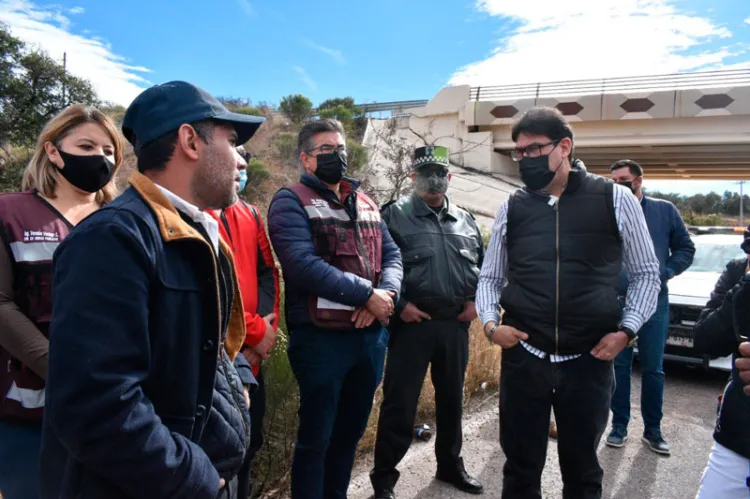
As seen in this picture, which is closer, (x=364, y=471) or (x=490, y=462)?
(x=364, y=471)

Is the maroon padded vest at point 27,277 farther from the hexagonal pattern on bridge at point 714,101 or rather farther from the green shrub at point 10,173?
the hexagonal pattern on bridge at point 714,101

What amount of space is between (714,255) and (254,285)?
7.49m

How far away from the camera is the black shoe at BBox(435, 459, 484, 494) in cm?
340

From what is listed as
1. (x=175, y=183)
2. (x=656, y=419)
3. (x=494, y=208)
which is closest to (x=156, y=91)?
(x=175, y=183)

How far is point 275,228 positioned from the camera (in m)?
2.83

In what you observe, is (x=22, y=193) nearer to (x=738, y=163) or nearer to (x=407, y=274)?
(x=407, y=274)

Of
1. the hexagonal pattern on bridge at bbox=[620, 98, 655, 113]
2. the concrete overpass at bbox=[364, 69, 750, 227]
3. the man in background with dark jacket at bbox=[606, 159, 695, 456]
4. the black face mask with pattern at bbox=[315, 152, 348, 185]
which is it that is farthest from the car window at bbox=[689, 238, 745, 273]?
the hexagonal pattern on bridge at bbox=[620, 98, 655, 113]

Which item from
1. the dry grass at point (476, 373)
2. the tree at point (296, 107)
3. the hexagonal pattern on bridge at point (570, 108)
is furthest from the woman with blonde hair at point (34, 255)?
the tree at point (296, 107)

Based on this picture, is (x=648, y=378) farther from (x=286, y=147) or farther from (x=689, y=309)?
(x=286, y=147)

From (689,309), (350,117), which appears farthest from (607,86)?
(689,309)

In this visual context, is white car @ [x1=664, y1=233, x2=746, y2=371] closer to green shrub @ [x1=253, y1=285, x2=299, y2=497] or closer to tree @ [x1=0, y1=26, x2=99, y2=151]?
green shrub @ [x1=253, y1=285, x2=299, y2=497]

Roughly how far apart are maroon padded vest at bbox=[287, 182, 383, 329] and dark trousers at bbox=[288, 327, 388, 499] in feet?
0.40

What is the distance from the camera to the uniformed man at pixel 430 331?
3322mm

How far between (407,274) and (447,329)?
0.47 metres
